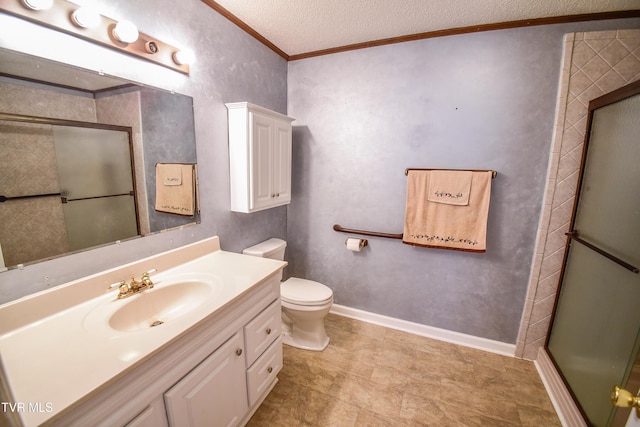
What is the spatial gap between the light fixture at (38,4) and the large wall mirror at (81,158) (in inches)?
6.7

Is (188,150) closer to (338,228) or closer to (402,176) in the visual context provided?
(338,228)

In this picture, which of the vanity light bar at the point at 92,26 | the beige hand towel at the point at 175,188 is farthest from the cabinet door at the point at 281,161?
the vanity light bar at the point at 92,26

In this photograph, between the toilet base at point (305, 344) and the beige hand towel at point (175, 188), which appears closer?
the beige hand towel at point (175, 188)

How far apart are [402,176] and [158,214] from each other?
169cm

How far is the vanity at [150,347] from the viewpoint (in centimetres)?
68

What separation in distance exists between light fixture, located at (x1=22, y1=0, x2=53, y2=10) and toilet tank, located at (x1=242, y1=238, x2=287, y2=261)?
151 cm

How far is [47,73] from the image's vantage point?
3.16 ft

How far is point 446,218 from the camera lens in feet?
6.29

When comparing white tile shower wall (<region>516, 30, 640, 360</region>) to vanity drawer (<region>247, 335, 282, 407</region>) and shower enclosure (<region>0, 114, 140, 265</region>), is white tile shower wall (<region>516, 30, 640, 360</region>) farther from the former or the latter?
shower enclosure (<region>0, 114, 140, 265</region>)

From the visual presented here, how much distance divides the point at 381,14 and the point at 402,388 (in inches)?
94.3

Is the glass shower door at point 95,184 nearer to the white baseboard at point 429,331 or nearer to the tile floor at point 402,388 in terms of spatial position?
the tile floor at point 402,388

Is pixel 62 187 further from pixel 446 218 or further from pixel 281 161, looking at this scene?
pixel 446 218

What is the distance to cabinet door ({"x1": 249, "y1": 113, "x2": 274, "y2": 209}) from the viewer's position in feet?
5.73

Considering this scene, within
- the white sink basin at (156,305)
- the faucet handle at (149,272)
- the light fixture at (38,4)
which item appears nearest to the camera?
the light fixture at (38,4)
